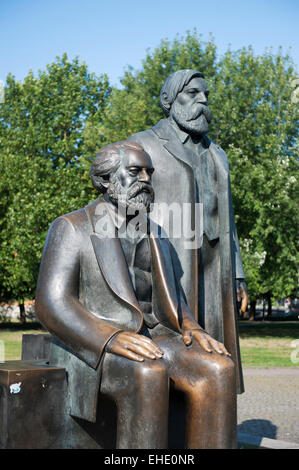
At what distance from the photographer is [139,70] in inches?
904

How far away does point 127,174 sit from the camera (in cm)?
349

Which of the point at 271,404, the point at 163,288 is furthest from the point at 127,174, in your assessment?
the point at 271,404

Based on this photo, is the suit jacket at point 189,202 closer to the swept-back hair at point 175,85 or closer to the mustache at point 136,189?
the swept-back hair at point 175,85

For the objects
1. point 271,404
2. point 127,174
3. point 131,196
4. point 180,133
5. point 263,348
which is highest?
point 180,133

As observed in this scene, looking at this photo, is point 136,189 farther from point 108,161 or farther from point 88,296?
point 88,296

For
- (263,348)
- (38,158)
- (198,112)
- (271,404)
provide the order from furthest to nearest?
(38,158), (263,348), (271,404), (198,112)

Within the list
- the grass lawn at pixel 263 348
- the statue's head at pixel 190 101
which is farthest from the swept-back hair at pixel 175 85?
the grass lawn at pixel 263 348

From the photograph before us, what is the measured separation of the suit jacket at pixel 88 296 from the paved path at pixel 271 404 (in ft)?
13.5

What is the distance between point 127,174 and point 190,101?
1161 mm

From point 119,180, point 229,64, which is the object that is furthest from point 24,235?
point 119,180

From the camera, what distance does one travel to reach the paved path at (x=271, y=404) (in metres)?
7.36

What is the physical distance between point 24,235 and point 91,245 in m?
19.8

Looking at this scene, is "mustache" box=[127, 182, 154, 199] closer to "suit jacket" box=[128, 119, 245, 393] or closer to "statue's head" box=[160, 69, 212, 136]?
"suit jacket" box=[128, 119, 245, 393]
